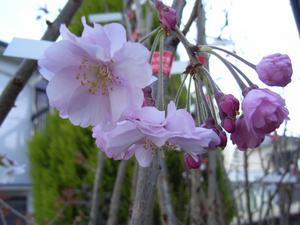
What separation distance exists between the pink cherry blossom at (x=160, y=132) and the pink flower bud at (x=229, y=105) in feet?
0.15

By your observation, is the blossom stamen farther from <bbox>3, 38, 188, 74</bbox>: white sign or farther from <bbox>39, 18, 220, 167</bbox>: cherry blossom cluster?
<bbox>3, 38, 188, 74</bbox>: white sign

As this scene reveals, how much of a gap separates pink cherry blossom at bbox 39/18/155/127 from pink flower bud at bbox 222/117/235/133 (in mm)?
145

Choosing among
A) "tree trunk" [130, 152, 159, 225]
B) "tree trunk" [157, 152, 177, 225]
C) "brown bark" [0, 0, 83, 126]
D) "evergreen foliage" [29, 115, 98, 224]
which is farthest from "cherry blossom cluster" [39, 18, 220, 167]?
"evergreen foliage" [29, 115, 98, 224]

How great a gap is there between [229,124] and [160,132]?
0.40 ft

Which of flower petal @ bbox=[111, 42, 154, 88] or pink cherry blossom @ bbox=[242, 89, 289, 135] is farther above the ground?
flower petal @ bbox=[111, 42, 154, 88]

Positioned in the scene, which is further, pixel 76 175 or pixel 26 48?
pixel 76 175

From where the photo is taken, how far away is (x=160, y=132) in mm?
773

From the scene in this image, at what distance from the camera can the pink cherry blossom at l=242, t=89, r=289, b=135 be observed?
75cm

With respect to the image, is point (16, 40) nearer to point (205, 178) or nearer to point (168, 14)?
point (168, 14)

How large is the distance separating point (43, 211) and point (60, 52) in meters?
4.36

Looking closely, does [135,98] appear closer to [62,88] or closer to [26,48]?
[62,88]

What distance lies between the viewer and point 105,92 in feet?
2.74

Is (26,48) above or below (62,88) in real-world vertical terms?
above

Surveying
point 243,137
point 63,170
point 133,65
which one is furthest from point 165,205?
point 63,170
